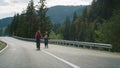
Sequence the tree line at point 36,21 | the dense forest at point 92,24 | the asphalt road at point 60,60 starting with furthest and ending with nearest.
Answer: the tree line at point 36,21 < the dense forest at point 92,24 < the asphalt road at point 60,60

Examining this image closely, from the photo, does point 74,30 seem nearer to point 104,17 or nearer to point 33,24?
point 33,24

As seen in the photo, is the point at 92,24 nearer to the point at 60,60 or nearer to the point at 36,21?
the point at 36,21

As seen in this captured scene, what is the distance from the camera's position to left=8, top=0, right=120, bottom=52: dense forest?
53.0 metres

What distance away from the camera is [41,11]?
12131cm

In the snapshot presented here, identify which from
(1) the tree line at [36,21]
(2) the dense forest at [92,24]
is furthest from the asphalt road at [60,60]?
(1) the tree line at [36,21]

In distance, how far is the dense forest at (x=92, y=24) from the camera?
53.0 m

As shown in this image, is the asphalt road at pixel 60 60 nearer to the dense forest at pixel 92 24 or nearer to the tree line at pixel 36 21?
the dense forest at pixel 92 24

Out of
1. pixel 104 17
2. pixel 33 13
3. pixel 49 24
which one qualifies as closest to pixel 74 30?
pixel 33 13

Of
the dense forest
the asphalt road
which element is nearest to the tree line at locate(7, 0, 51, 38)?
the dense forest

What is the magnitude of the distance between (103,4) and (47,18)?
6210 cm

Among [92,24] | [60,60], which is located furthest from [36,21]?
[60,60]

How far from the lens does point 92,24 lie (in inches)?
4643

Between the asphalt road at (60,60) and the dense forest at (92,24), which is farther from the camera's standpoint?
the dense forest at (92,24)

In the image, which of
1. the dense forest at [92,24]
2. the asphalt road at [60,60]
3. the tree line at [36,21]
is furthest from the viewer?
the tree line at [36,21]
